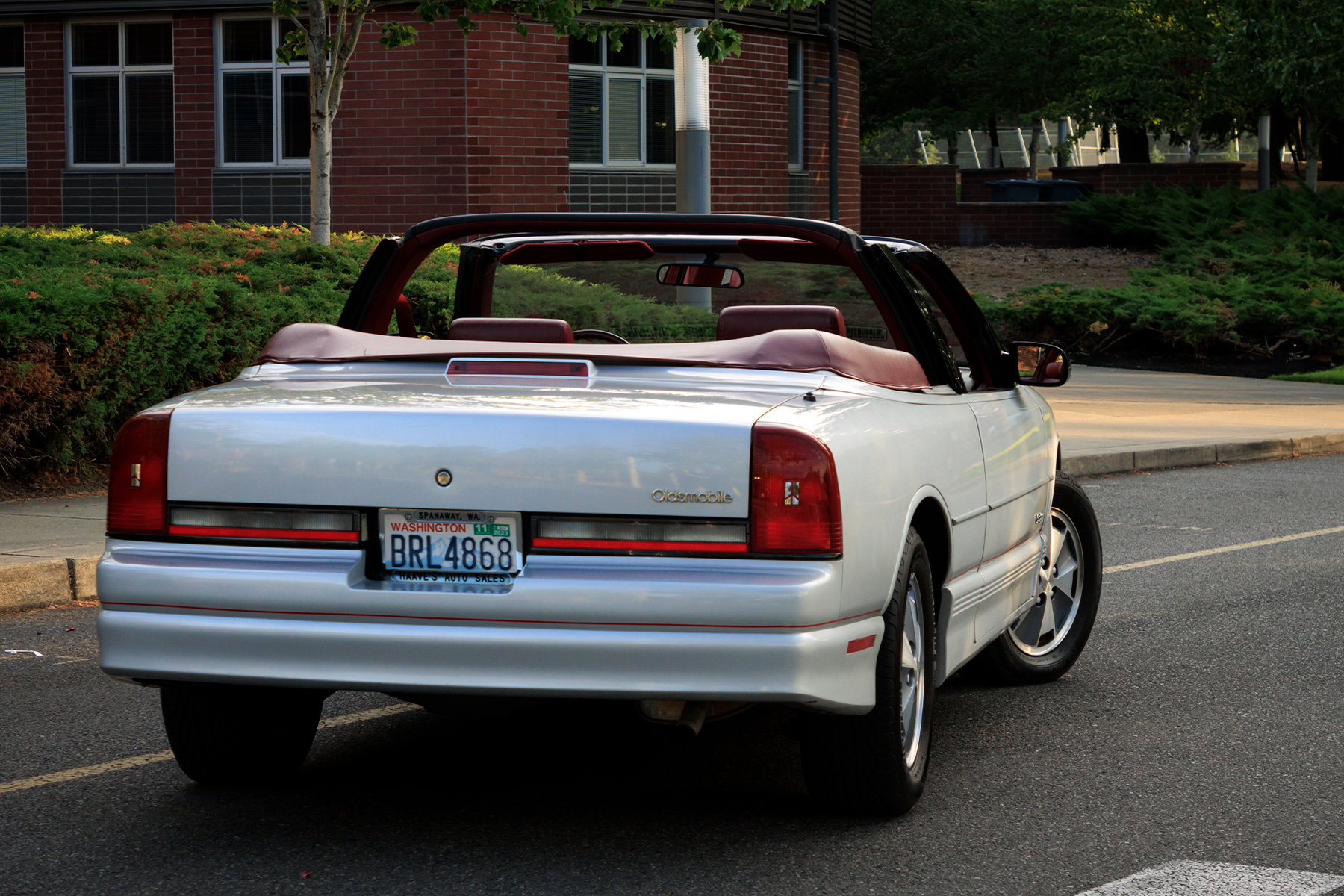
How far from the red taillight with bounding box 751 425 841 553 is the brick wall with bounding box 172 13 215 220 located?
20.5 meters

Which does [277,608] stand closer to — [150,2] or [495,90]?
[495,90]

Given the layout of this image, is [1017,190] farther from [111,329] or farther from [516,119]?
[111,329]

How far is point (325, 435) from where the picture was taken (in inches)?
164

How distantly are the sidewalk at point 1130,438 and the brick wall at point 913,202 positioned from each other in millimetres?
16273

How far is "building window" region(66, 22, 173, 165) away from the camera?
23516mm

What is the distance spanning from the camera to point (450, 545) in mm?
4066

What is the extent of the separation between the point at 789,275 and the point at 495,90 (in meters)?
16.9

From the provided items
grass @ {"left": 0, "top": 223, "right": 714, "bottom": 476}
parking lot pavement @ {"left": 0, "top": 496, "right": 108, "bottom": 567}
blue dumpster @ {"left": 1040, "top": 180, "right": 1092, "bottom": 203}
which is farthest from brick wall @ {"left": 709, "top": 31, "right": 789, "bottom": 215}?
parking lot pavement @ {"left": 0, "top": 496, "right": 108, "bottom": 567}

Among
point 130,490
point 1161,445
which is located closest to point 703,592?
point 130,490

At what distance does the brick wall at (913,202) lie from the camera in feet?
Result: 121

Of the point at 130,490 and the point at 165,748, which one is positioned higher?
the point at 130,490

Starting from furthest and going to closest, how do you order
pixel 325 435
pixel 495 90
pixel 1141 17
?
1. pixel 1141 17
2. pixel 495 90
3. pixel 325 435

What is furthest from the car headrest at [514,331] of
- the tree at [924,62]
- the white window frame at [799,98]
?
the tree at [924,62]

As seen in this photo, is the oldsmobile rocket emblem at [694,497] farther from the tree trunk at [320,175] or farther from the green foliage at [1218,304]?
the green foliage at [1218,304]
